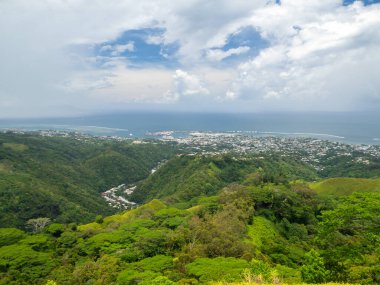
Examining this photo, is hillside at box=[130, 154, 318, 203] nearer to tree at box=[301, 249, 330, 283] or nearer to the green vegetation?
the green vegetation

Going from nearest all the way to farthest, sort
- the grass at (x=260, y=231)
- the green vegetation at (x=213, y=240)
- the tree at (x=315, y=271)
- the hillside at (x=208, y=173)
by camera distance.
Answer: the tree at (x=315, y=271)
the green vegetation at (x=213, y=240)
the grass at (x=260, y=231)
the hillside at (x=208, y=173)

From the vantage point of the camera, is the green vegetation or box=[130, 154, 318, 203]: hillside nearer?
the green vegetation

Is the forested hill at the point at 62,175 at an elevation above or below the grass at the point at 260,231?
below

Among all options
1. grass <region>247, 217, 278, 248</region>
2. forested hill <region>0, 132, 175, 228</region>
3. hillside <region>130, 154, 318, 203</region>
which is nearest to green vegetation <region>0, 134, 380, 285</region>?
grass <region>247, 217, 278, 248</region>

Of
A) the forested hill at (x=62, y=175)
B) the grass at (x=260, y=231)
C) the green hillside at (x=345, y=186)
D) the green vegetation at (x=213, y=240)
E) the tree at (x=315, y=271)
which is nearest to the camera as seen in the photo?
the tree at (x=315, y=271)

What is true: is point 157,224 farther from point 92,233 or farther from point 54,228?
point 54,228

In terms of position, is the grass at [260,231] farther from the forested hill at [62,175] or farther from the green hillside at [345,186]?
the forested hill at [62,175]

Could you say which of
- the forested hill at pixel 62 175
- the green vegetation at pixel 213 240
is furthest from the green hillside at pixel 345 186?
the forested hill at pixel 62 175
